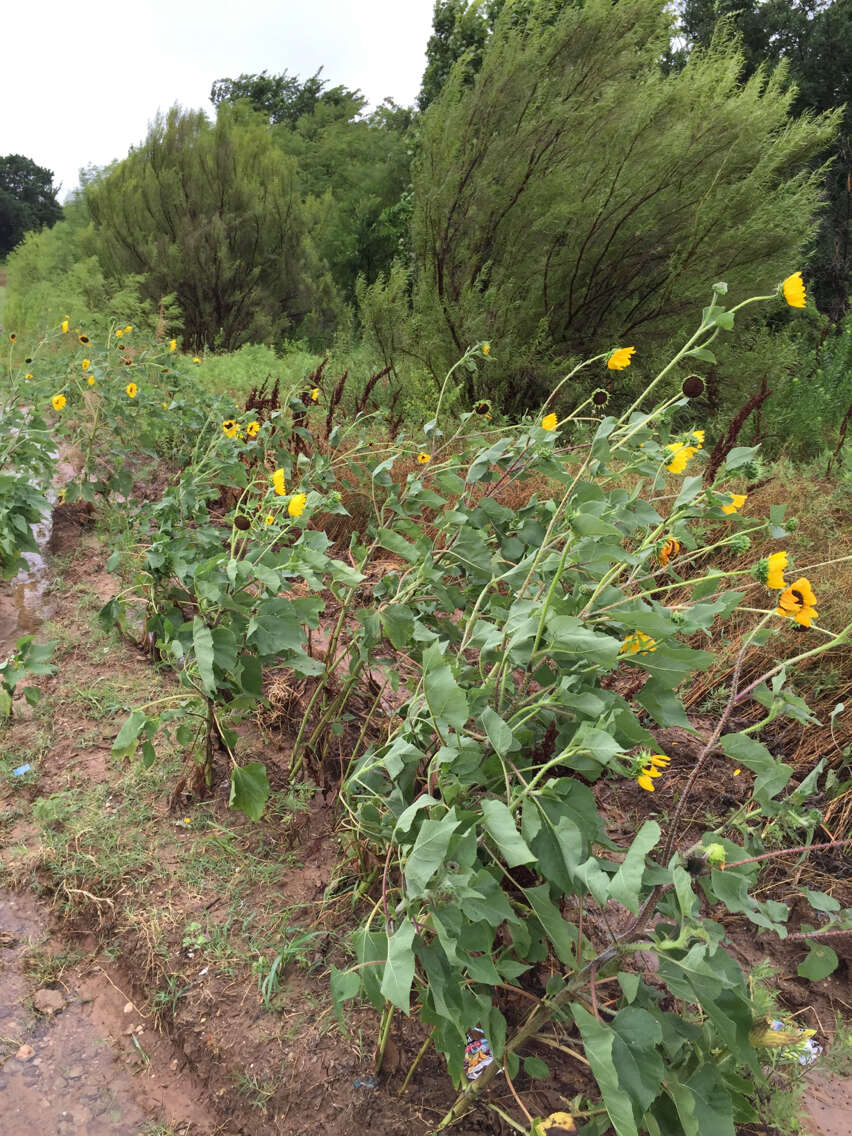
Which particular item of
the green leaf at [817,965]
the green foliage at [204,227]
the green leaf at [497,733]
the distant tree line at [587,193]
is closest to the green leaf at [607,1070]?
the green leaf at [497,733]

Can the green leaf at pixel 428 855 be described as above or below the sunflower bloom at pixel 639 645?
below

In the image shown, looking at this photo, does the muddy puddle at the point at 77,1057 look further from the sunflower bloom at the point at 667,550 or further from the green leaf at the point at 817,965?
the sunflower bloom at the point at 667,550

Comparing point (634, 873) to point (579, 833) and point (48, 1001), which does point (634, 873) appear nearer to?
point (579, 833)

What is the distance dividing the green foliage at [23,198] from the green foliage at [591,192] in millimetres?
32669

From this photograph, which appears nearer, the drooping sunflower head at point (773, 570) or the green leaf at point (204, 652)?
the drooping sunflower head at point (773, 570)

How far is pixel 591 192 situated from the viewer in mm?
4523

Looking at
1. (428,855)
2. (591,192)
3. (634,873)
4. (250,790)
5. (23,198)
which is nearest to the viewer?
(634,873)

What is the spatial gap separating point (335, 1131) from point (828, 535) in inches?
104

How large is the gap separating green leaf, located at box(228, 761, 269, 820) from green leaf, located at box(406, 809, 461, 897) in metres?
0.60

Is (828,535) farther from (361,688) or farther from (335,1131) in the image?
(335,1131)

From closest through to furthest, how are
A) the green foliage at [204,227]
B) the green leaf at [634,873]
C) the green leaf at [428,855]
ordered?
the green leaf at [634,873] < the green leaf at [428,855] < the green foliage at [204,227]

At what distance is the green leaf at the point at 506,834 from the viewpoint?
0.73 meters

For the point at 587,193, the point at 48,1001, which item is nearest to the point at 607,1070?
the point at 48,1001

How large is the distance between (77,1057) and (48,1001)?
14cm
